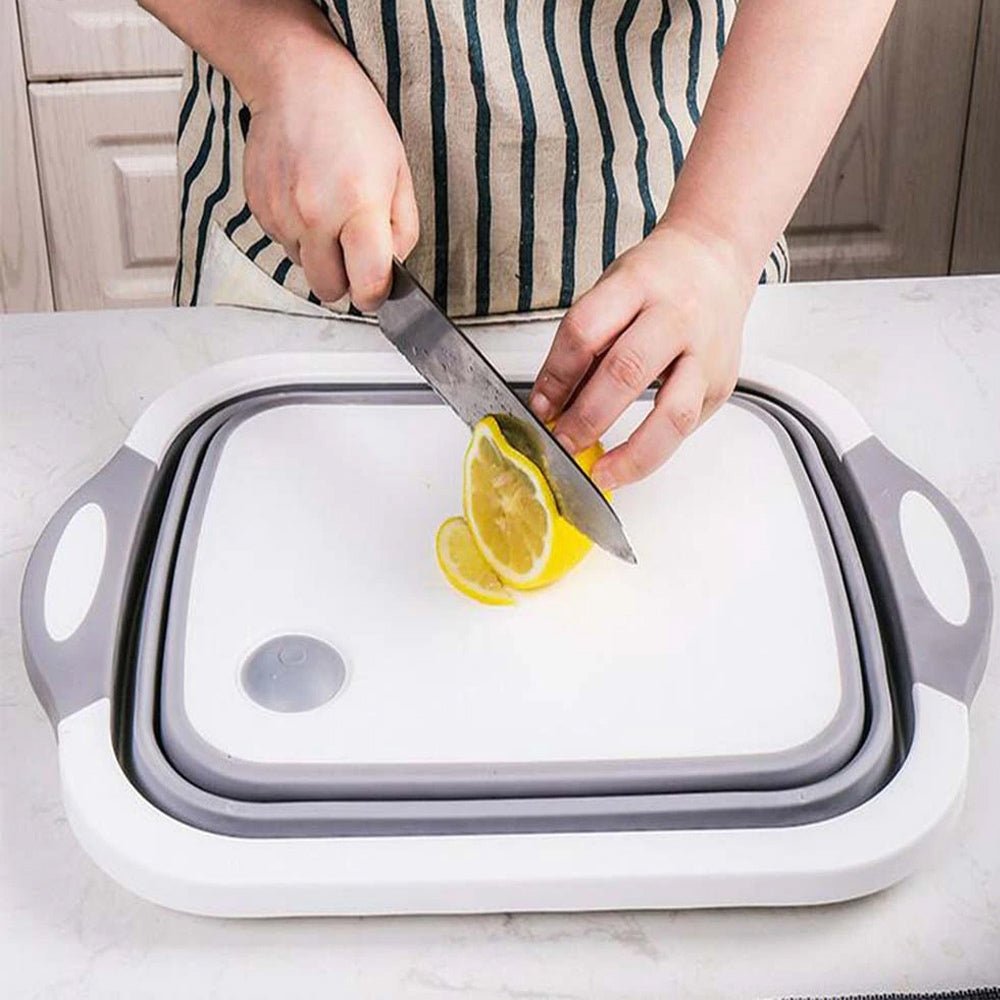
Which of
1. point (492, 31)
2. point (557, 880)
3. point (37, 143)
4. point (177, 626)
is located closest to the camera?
point (557, 880)

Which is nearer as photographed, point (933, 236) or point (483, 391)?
point (483, 391)

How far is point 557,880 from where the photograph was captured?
580 millimetres

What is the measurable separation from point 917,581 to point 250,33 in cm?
46

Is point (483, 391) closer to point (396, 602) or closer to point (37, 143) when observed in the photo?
point (396, 602)

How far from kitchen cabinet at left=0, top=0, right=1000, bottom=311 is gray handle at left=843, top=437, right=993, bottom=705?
121 centimetres

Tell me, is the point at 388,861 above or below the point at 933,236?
above

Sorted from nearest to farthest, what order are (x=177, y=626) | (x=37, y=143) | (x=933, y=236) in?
(x=177, y=626) < (x=37, y=143) < (x=933, y=236)

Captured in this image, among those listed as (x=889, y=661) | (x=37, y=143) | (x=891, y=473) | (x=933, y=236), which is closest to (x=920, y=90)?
(x=933, y=236)

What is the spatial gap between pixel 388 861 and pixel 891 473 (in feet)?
1.10

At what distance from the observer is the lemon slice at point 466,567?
701 millimetres

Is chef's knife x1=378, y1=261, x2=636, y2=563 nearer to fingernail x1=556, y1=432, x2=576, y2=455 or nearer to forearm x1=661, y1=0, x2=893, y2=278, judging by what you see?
fingernail x1=556, y1=432, x2=576, y2=455

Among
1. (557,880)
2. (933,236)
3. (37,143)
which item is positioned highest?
(557,880)

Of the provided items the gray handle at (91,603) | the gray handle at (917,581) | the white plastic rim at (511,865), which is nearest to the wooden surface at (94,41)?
the gray handle at (91,603)

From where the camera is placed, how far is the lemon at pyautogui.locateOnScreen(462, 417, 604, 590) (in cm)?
70
